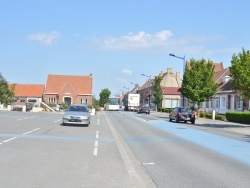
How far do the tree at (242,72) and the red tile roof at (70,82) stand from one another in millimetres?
70873

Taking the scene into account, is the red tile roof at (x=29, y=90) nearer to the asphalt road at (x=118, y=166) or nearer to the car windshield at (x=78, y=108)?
the car windshield at (x=78, y=108)

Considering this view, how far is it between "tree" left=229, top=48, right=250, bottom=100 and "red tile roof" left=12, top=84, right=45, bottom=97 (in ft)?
268

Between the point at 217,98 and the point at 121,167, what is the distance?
52.1 m

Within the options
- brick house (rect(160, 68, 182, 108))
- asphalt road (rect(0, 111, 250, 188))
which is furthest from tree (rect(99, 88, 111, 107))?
asphalt road (rect(0, 111, 250, 188))

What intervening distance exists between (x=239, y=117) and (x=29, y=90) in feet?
258

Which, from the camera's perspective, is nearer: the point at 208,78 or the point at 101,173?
the point at 101,173

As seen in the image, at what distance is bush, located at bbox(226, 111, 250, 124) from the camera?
3747 cm

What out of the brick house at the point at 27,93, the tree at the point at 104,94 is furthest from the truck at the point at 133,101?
the tree at the point at 104,94

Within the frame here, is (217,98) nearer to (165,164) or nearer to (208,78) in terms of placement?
(208,78)

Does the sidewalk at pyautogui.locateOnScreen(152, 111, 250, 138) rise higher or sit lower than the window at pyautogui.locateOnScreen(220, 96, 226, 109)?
lower

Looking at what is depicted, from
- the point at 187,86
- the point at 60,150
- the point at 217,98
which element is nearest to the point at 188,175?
the point at 60,150

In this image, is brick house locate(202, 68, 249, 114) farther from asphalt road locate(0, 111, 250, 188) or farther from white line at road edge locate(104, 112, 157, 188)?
white line at road edge locate(104, 112, 157, 188)

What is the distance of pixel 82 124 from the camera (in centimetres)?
2605

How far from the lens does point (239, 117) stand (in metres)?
39.3
